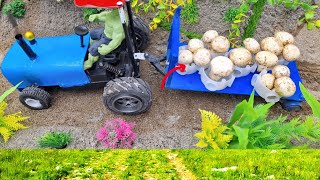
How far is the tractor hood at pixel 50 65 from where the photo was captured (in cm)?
304

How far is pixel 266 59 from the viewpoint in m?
2.92

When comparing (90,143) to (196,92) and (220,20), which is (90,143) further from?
(220,20)

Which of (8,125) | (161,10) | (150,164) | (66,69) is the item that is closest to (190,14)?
(161,10)

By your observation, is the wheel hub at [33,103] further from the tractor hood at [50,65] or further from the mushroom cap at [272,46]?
the mushroom cap at [272,46]

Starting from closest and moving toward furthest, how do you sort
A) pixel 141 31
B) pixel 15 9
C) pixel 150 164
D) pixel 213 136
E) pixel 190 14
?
pixel 150 164 → pixel 213 136 → pixel 141 31 → pixel 190 14 → pixel 15 9

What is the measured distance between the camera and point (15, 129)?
2.99 m

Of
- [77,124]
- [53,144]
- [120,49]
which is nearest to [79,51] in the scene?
[120,49]

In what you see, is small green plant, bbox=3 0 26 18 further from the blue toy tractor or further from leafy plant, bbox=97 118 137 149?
leafy plant, bbox=97 118 137 149

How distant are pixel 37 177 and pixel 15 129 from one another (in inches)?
70.6

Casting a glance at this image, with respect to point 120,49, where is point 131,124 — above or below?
below

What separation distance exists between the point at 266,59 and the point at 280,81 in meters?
0.23

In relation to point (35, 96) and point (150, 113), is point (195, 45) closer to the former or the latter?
point (150, 113)

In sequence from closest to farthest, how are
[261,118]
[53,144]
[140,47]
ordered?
1. [261,118]
2. [53,144]
3. [140,47]

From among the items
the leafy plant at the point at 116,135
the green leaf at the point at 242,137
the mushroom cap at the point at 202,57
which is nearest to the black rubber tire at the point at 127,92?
the leafy plant at the point at 116,135
